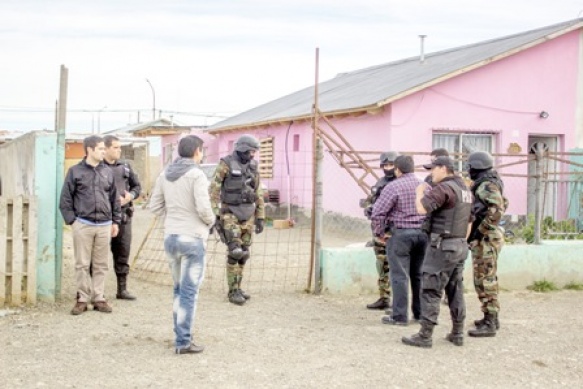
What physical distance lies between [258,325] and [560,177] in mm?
9741

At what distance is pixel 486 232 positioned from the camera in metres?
6.85

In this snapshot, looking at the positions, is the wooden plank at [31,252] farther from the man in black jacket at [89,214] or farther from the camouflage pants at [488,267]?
the camouflage pants at [488,267]

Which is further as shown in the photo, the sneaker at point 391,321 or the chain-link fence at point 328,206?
the chain-link fence at point 328,206

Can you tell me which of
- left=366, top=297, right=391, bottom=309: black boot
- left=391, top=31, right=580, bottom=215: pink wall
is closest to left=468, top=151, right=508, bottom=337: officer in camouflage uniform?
left=366, top=297, right=391, bottom=309: black boot

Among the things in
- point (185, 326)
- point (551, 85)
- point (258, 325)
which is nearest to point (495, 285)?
point (258, 325)

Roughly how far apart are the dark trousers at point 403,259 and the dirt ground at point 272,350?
23 cm

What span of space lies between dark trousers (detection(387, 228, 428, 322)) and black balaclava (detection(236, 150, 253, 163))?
1.80 metres

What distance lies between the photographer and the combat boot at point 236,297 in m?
8.04

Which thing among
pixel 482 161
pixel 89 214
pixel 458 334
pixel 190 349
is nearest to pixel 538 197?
pixel 482 161

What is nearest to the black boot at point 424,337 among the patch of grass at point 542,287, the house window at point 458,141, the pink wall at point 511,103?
the patch of grass at point 542,287

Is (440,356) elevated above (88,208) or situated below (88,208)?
below

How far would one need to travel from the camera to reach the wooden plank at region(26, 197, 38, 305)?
24.5ft

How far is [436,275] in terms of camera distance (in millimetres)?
6273

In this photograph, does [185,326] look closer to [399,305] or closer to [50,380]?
[50,380]
